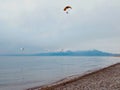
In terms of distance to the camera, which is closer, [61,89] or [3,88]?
[61,89]

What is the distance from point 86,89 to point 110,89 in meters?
2.07

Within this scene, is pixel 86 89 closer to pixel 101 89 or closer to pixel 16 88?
pixel 101 89

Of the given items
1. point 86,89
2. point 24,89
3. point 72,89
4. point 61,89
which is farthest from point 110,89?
point 24,89

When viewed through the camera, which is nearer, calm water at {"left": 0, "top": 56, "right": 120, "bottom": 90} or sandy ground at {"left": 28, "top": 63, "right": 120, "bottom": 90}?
sandy ground at {"left": 28, "top": 63, "right": 120, "bottom": 90}

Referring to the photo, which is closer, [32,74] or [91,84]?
[91,84]

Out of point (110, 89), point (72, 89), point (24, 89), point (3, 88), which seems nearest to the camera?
point (110, 89)

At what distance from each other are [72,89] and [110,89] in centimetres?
352

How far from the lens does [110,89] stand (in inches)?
737

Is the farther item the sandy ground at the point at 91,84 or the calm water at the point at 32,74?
the calm water at the point at 32,74

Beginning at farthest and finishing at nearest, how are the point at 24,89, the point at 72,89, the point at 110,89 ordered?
1. the point at 24,89
2. the point at 72,89
3. the point at 110,89

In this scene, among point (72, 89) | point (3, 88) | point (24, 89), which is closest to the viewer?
point (72, 89)

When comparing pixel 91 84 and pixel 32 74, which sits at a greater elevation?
pixel 91 84

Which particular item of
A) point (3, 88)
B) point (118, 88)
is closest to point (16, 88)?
point (3, 88)

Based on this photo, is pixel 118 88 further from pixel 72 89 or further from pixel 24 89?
pixel 24 89
